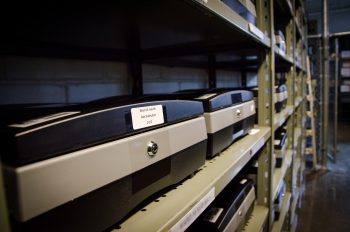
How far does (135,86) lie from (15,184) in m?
1.03

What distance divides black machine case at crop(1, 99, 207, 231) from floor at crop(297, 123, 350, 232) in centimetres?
236

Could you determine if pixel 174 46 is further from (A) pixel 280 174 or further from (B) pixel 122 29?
(A) pixel 280 174

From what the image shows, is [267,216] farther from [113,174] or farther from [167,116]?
[113,174]

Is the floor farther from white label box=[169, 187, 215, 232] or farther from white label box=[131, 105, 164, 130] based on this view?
white label box=[131, 105, 164, 130]

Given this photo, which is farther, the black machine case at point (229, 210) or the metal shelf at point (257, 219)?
the metal shelf at point (257, 219)

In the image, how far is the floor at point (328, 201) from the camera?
7.76 feet

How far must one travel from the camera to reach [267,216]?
113 cm

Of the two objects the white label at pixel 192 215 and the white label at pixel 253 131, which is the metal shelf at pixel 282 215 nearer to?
the white label at pixel 253 131

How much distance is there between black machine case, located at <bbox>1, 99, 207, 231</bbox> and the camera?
0.26 m

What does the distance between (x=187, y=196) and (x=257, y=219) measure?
677 mm

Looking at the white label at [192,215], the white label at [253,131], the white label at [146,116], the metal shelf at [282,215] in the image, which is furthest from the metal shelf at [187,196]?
the metal shelf at [282,215]

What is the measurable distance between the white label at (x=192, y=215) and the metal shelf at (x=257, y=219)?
562 millimetres

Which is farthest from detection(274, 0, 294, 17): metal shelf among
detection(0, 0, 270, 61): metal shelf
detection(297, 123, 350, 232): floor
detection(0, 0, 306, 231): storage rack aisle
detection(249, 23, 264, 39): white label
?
detection(297, 123, 350, 232): floor

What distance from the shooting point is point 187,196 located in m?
0.51
